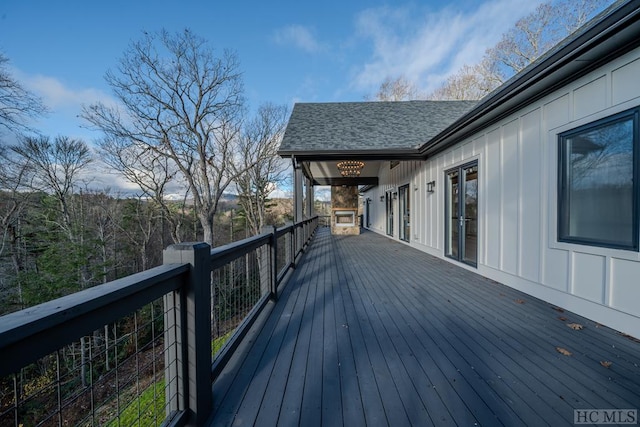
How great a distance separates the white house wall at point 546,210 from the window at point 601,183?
0.10m

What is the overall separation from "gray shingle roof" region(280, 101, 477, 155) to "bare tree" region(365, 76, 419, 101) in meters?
7.25

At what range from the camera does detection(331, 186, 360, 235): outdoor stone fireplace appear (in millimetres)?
12359

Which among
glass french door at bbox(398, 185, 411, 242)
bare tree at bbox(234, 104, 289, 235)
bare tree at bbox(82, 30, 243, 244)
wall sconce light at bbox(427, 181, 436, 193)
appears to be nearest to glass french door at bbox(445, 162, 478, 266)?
wall sconce light at bbox(427, 181, 436, 193)

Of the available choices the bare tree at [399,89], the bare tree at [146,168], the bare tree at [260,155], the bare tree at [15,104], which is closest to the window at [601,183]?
the bare tree at [15,104]

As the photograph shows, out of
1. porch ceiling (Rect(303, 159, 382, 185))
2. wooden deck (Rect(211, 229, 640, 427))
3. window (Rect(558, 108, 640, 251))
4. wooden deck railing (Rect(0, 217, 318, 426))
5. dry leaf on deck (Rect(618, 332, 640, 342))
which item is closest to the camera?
wooden deck railing (Rect(0, 217, 318, 426))

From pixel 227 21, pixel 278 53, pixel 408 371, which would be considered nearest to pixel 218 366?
pixel 408 371

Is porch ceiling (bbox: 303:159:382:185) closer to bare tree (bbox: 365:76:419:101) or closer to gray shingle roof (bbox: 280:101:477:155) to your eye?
gray shingle roof (bbox: 280:101:477:155)

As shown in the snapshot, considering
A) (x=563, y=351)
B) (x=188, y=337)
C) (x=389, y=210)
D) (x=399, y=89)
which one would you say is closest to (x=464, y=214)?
(x=563, y=351)

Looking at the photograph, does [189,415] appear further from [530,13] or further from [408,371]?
[530,13]

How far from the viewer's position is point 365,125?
8.70 metres

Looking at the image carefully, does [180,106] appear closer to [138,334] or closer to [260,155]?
[260,155]

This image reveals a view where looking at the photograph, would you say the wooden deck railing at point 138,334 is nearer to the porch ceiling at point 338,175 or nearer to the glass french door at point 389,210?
the porch ceiling at point 338,175

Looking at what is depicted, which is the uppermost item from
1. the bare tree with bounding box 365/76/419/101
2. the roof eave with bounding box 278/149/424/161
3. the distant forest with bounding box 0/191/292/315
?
the bare tree with bounding box 365/76/419/101

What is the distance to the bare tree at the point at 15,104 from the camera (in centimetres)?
724
